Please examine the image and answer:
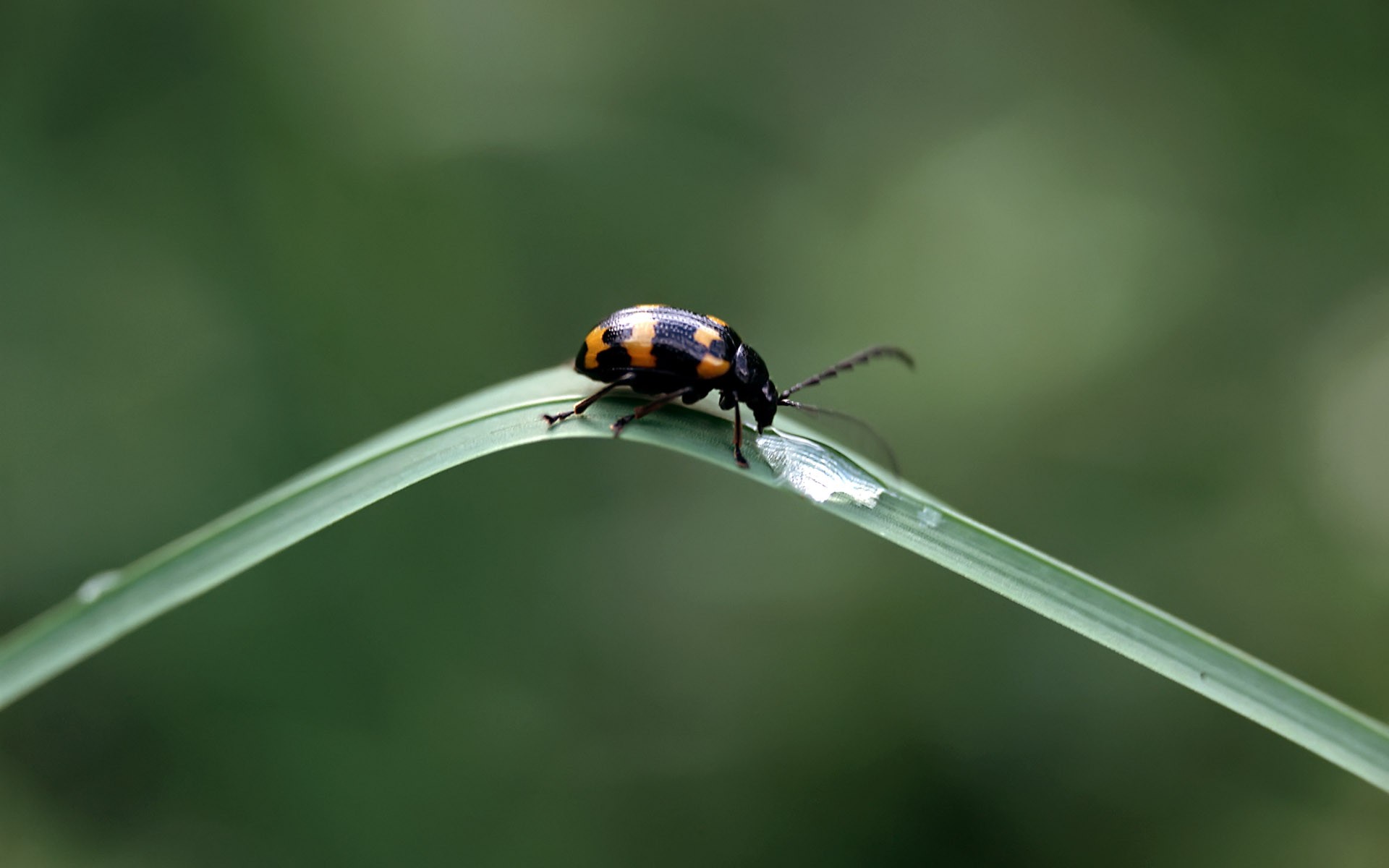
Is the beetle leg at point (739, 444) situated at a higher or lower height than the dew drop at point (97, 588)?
higher

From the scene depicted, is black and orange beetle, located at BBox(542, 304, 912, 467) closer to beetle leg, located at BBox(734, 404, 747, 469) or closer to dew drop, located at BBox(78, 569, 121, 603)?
beetle leg, located at BBox(734, 404, 747, 469)

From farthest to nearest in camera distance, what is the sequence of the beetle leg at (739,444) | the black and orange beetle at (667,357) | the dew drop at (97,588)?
1. the black and orange beetle at (667,357)
2. the beetle leg at (739,444)
3. the dew drop at (97,588)

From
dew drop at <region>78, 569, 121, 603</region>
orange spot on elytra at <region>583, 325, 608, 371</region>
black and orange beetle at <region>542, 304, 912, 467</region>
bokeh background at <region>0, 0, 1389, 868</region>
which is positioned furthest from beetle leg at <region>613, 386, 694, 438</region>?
bokeh background at <region>0, 0, 1389, 868</region>

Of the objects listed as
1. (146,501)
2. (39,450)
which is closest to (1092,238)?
(146,501)

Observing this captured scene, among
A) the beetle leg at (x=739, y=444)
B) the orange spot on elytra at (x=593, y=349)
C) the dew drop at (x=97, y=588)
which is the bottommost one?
the dew drop at (x=97, y=588)

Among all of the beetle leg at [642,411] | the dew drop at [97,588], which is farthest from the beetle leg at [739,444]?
the dew drop at [97,588]

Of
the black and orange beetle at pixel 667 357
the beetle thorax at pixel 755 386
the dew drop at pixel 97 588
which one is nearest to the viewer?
the dew drop at pixel 97 588

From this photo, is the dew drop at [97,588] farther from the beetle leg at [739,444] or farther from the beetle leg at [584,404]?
the beetle leg at [739,444]
